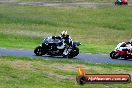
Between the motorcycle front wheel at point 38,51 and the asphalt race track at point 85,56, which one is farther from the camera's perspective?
the motorcycle front wheel at point 38,51

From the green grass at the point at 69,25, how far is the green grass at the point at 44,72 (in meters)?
10.4

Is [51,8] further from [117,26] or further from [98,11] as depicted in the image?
[117,26]

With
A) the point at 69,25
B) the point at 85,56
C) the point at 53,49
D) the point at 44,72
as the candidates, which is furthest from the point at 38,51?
the point at 69,25

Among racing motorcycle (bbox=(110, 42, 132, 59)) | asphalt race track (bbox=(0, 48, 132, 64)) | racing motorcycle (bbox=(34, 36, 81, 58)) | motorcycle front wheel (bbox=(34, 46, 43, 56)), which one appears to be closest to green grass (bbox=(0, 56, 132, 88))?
asphalt race track (bbox=(0, 48, 132, 64))

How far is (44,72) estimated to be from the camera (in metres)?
25.8

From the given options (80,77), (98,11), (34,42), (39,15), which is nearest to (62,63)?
(80,77)

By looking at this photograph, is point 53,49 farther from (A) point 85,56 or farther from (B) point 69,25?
(B) point 69,25

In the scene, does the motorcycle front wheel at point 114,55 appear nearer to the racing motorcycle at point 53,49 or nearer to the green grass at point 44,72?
the racing motorcycle at point 53,49

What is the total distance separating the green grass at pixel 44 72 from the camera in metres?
22.2

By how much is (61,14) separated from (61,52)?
41193 millimetres

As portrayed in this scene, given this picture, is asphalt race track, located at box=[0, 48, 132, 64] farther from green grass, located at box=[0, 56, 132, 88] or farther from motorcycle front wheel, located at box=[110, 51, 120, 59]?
green grass, located at box=[0, 56, 132, 88]

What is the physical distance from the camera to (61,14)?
249ft

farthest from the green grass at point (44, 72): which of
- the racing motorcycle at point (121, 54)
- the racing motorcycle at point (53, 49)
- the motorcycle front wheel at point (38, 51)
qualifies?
the racing motorcycle at point (121, 54)

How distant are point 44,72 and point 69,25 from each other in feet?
131
